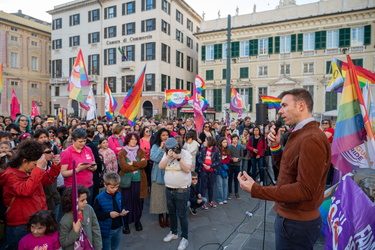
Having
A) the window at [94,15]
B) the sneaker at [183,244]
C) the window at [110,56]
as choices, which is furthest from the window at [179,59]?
the sneaker at [183,244]

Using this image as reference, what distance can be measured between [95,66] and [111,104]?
80.5ft

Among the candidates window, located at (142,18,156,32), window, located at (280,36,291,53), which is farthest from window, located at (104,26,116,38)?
window, located at (280,36,291,53)

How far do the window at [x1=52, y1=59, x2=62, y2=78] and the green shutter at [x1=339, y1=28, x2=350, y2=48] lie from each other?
35.9m

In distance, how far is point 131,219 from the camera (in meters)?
4.73

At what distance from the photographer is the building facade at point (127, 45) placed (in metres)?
30.1

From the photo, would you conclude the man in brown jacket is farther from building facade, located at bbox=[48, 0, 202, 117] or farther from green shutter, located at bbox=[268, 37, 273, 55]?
green shutter, located at bbox=[268, 37, 273, 55]

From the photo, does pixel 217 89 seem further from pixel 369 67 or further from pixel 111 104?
pixel 111 104

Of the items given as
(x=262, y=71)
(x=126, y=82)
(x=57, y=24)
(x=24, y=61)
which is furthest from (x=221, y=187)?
(x=24, y=61)

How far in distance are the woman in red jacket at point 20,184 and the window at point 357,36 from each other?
29550 mm

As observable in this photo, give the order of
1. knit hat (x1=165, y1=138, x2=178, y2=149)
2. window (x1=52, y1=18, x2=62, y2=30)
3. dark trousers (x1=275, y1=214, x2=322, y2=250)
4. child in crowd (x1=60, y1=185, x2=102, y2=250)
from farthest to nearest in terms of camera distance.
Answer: window (x1=52, y1=18, x2=62, y2=30), knit hat (x1=165, y1=138, x2=178, y2=149), child in crowd (x1=60, y1=185, x2=102, y2=250), dark trousers (x1=275, y1=214, x2=322, y2=250)

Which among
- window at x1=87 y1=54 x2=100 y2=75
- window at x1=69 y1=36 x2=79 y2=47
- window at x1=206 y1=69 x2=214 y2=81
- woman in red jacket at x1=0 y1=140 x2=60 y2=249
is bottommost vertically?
woman in red jacket at x1=0 y1=140 x2=60 y2=249

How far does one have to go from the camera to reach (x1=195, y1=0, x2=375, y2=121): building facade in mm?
24531

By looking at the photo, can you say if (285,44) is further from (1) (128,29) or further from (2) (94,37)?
(2) (94,37)

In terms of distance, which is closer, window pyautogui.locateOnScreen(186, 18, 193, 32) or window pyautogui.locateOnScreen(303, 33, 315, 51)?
window pyautogui.locateOnScreen(303, 33, 315, 51)
